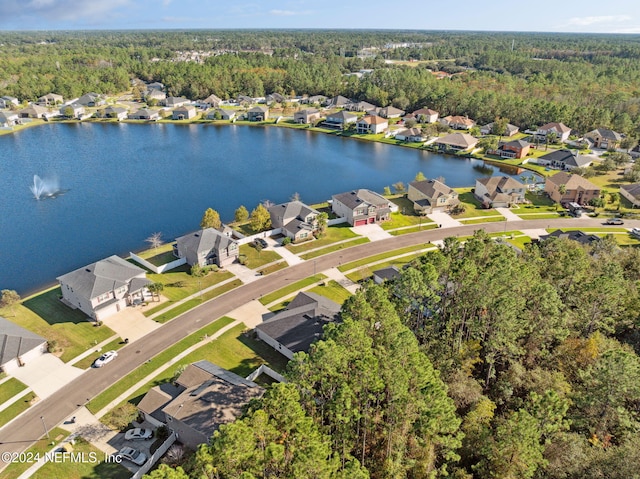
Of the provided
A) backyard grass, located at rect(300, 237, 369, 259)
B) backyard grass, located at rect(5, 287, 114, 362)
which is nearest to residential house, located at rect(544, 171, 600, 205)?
backyard grass, located at rect(300, 237, 369, 259)

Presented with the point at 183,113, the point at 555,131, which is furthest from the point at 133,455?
the point at 183,113

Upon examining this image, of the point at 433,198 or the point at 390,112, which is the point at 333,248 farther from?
the point at 390,112

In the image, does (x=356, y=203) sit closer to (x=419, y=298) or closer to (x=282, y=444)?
(x=419, y=298)

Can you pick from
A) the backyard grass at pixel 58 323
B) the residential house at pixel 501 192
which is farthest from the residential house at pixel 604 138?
the backyard grass at pixel 58 323

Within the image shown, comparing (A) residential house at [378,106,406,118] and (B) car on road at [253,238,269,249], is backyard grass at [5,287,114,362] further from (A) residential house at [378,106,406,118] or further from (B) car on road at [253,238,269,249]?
(A) residential house at [378,106,406,118]

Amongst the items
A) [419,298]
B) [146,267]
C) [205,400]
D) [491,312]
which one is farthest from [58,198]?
[491,312]
